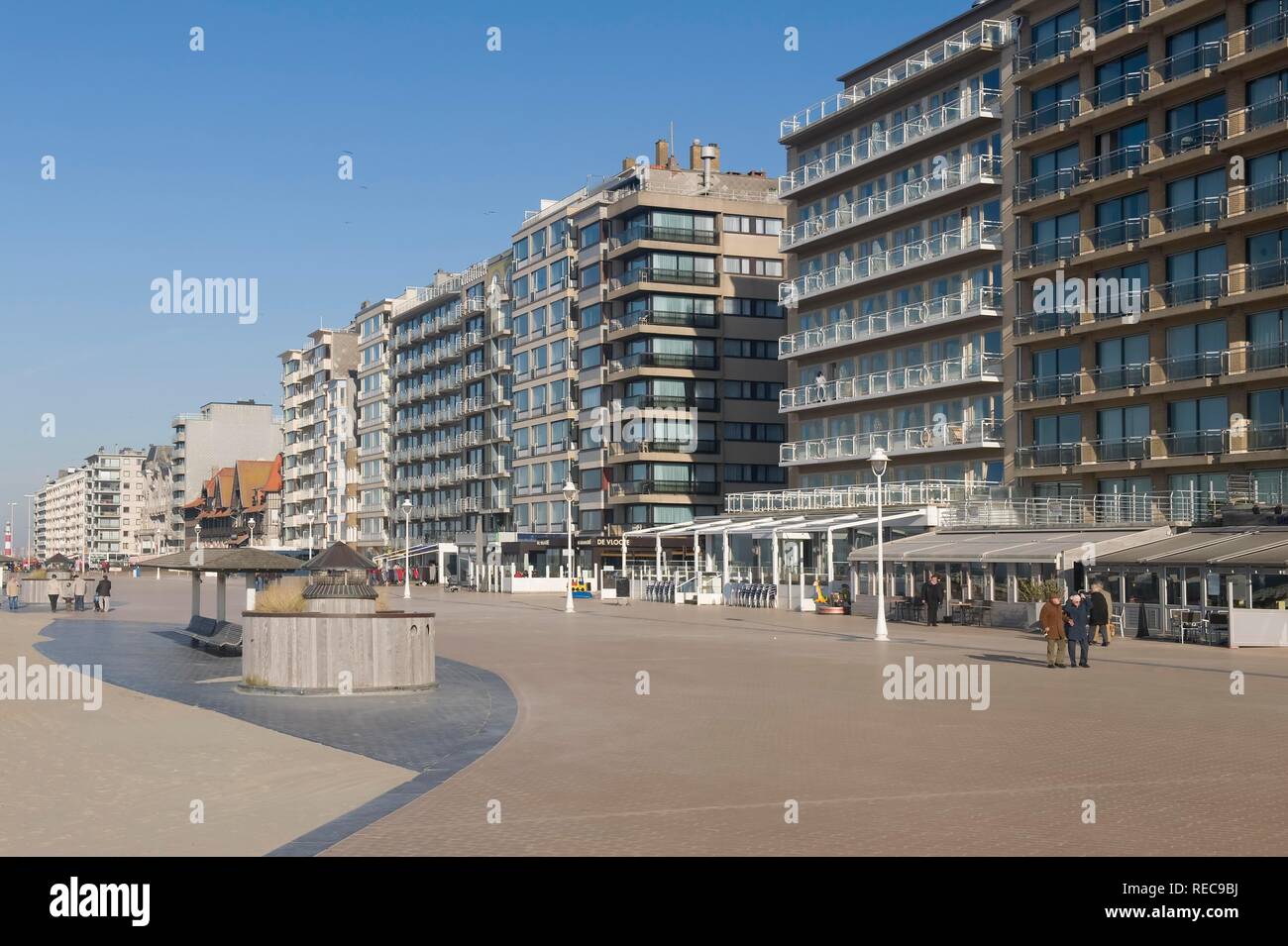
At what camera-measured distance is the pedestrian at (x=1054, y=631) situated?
23953 mm

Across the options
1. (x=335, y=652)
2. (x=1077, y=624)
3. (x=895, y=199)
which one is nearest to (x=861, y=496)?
(x=895, y=199)

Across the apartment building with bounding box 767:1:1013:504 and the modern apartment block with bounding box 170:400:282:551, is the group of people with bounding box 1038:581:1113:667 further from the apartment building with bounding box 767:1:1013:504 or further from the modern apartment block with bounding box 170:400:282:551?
the modern apartment block with bounding box 170:400:282:551

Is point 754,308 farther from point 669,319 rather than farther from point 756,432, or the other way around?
point 756,432

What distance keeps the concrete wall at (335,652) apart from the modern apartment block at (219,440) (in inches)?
7079

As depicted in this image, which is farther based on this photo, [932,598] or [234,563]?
[932,598]

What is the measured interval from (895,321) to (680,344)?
22.3 meters

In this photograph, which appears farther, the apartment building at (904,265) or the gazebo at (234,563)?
the apartment building at (904,265)

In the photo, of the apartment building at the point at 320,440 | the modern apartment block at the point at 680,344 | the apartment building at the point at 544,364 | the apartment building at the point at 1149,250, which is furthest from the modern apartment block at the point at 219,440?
the apartment building at the point at 1149,250

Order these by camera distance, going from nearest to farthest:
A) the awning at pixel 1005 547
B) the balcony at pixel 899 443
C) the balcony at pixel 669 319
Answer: the awning at pixel 1005 547
the balcony at pixel 899 443
the balcony at pixel 669 319

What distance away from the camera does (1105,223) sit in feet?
156

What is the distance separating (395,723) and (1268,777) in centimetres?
907

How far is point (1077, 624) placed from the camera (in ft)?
80.7

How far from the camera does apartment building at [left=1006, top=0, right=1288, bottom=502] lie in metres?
41.9

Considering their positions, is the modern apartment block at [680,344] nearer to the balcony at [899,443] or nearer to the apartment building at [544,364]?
the apartment building at [544,364]
